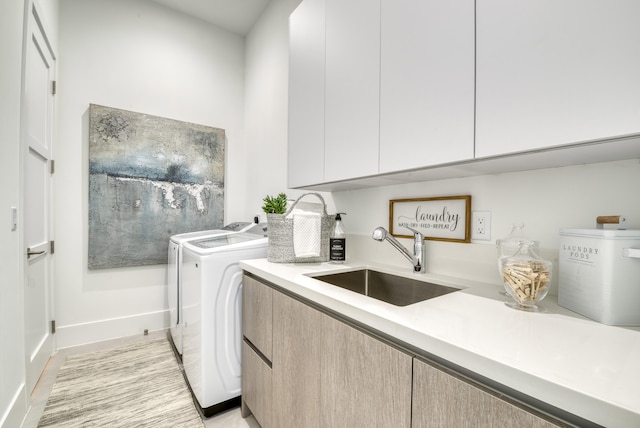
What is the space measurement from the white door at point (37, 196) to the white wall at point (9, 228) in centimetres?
11

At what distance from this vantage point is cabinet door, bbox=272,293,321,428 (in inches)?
40.1

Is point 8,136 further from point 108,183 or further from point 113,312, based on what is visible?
point 113,312

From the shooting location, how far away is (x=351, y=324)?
88 cm

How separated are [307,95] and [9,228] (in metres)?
1.69

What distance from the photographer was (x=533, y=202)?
1.02 meters

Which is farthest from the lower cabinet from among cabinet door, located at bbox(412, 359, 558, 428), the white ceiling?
the white ceiling

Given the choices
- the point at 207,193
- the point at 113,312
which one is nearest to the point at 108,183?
the point at 207,193

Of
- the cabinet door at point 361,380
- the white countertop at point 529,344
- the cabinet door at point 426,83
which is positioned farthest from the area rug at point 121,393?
the cabinet door at point 426,83

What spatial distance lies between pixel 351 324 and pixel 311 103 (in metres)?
1.22

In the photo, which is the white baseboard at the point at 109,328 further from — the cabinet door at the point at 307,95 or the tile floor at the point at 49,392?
the cabinet door at the point at 307,95

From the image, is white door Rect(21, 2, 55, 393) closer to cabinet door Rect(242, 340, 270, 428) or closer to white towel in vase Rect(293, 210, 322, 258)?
cabinet door Rect(242, 340, 270, 428)

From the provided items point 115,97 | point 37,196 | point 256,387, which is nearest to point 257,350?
point 256,387

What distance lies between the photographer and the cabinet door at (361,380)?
27.9 inches

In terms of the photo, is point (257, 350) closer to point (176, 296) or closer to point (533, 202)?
point (176, 296)
